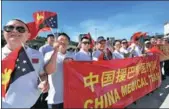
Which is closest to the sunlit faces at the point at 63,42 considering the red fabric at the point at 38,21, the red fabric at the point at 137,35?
the red fabric at the point at 38,21

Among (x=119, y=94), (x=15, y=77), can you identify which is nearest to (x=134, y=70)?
(x=119, y=94)

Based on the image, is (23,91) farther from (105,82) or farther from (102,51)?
(102,51)

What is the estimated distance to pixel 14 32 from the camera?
125 inches

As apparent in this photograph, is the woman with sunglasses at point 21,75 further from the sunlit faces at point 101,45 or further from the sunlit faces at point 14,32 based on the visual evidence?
the sunlit faces at point 101,45

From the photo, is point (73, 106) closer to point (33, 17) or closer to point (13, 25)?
point (13, 25)

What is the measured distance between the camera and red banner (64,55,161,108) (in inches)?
160

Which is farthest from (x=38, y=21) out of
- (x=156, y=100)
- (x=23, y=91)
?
(x=156, y=100)

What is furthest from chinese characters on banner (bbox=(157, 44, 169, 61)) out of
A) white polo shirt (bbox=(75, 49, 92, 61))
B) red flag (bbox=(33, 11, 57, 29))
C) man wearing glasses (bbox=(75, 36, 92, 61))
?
red flag (bbox=(33, 11, 57, 29))

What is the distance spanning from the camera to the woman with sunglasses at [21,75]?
3045mm

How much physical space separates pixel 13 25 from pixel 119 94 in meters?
3.13

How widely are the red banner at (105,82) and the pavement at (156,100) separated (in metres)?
0.23

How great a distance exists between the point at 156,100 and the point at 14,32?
5192 mm

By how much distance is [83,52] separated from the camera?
5.20 meters

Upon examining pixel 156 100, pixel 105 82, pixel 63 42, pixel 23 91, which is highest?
pixel 63 42
